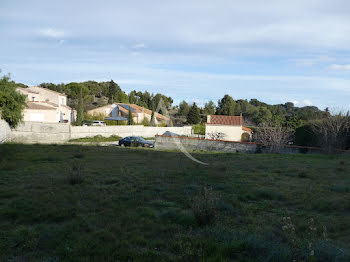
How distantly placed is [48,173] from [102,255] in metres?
6.94

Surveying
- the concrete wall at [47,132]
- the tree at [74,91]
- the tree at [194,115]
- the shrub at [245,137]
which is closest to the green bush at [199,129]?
the shrub at [245,137]

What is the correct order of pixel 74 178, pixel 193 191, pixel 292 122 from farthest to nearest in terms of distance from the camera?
pixel 292 122 < pixel 74 178 < pixel 193 191

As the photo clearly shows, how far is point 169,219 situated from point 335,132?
Answer: 20.0 meters

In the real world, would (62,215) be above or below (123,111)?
below

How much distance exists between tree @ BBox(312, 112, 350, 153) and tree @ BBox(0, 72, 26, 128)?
25005 millimetres

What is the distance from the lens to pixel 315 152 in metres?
20.8

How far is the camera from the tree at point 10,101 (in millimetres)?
23297

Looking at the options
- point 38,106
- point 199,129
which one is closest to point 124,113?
point 199,129

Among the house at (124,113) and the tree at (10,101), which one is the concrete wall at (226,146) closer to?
the tree at (10,101)

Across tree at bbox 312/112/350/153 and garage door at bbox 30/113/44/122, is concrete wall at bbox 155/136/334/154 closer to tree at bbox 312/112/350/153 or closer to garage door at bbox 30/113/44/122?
tree at bbox 312/112/350/153

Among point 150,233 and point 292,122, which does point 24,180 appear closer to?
point 150,233

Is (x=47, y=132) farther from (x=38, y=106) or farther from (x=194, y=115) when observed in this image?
(x=194, y=115)

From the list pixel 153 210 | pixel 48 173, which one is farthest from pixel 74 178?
pixel 153 210

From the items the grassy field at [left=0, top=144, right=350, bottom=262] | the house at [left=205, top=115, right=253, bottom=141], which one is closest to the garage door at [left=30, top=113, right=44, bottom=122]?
the house at [left=205, top=115, right=253, bottom=141]
